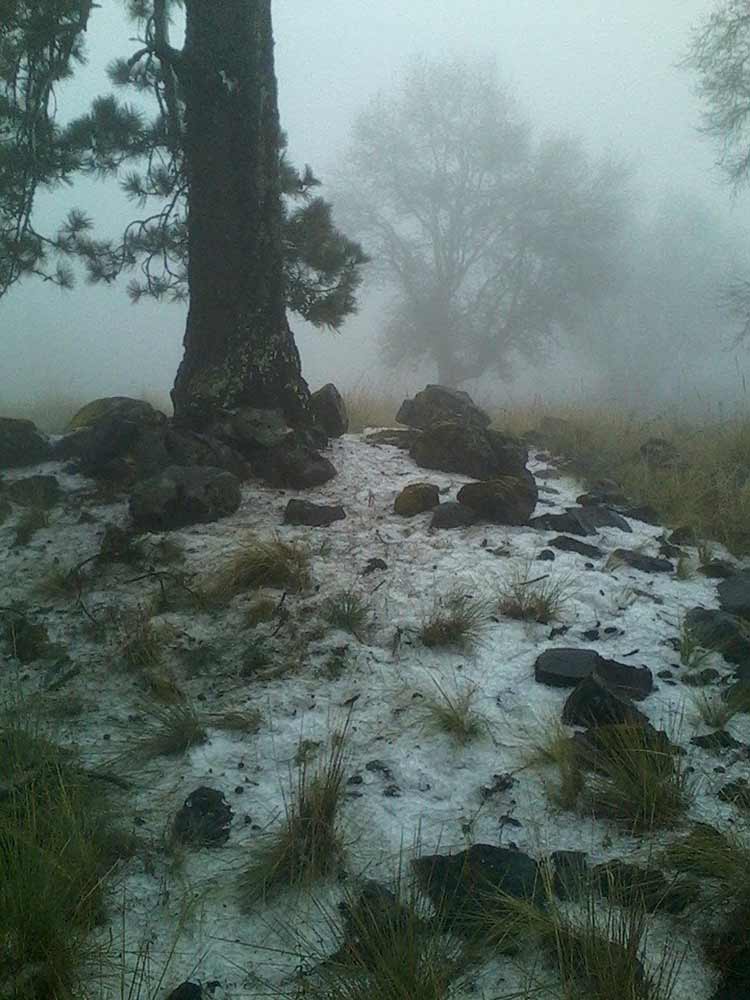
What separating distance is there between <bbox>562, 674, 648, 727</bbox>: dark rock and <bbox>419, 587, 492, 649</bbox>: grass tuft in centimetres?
67

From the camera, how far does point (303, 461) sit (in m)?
5.86

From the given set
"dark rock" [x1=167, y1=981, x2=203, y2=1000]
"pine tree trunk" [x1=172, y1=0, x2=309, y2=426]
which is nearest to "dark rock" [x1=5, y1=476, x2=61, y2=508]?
"pine tree trunk" [x1=172, y1=0, x2=309, y2=426]

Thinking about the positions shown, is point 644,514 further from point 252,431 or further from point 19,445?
point 19,445

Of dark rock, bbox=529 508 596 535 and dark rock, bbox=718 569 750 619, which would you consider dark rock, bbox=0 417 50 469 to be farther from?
dark rock, bbox=718 569 750 619

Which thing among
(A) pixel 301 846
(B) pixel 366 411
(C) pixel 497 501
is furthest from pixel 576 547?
(B) pixel 366 411

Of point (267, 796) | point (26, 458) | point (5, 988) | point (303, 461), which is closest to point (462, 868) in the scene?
point (267, 796)

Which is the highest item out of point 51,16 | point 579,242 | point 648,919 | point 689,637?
point 579,242

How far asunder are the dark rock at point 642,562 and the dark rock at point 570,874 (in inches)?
103

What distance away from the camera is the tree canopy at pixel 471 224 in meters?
22.1

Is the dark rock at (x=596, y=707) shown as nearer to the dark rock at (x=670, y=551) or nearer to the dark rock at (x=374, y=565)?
the dark rock at (x=374, y=565)

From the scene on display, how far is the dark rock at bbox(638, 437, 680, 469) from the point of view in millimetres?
7306

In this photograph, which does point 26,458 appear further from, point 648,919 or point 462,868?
point 648,919

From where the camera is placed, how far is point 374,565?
4.66 m

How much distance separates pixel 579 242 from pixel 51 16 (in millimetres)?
18353
